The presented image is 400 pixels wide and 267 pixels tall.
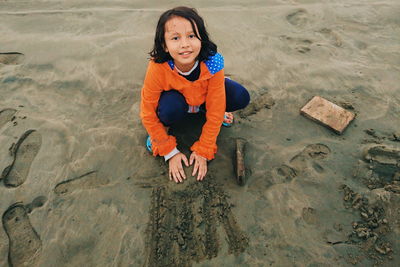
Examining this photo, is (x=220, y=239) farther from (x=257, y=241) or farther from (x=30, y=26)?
(x=30, y=26)

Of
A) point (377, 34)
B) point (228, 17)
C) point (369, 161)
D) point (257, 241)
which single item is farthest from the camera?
point (228, 17)

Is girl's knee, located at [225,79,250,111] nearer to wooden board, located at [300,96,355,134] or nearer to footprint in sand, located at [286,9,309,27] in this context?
wooden board, located at [300,96,355,134]

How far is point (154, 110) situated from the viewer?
187 centimetres

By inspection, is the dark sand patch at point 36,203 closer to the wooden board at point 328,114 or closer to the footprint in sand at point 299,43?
the wooden board at point 328,114

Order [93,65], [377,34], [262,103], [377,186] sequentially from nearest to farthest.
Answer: [377,186]
[262,103]
[93,65]
[377,34]

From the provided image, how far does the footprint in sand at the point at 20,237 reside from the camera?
5.08 feet

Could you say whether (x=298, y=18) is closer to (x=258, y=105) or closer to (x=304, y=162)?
(x=258, y=105)

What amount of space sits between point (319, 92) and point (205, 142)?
1.41 m

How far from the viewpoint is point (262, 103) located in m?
2.47

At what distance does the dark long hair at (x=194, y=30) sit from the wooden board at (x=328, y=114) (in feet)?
3.73

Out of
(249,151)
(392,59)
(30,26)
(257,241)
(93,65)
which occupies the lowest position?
(257,241)

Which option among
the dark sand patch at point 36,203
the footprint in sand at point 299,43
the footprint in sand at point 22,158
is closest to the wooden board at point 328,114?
the footprint in sand at point 299,43

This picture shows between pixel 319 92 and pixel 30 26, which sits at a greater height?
pixel 30 26

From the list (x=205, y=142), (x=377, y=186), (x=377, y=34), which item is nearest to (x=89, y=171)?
(x=205, y=142)
